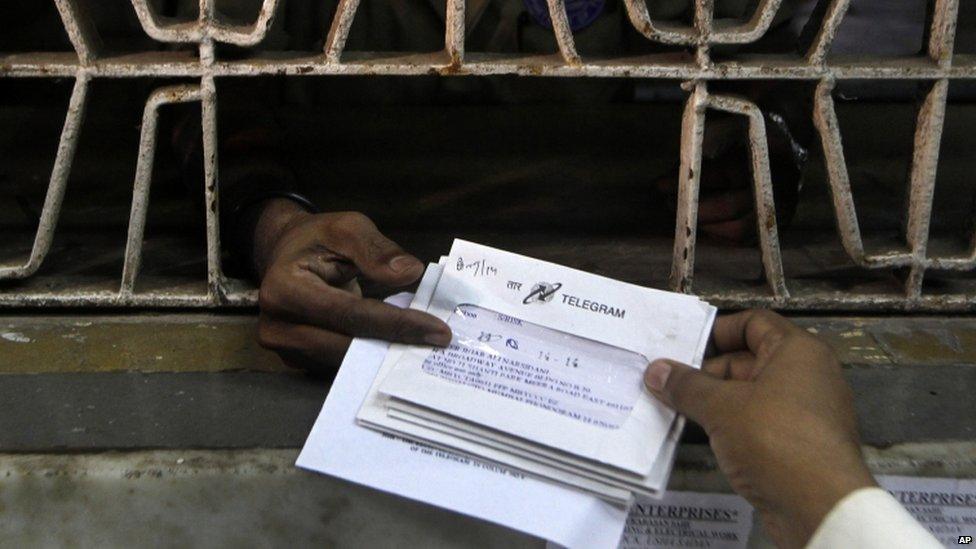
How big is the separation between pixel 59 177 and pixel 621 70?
615 mm

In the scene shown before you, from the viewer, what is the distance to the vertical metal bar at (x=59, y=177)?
1.04 m

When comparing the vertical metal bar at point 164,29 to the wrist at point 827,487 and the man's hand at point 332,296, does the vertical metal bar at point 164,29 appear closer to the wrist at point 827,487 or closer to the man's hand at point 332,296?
the man's hand at point 332,296

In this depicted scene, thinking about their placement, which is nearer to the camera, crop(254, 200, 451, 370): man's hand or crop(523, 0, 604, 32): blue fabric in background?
crop(254, 200, 451, 370): man's hand

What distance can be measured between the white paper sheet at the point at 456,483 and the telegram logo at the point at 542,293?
0.19m

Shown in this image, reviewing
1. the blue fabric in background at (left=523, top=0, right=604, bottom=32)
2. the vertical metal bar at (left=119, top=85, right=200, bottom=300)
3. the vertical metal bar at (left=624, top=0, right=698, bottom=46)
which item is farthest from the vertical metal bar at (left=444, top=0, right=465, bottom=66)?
the blue fabric in background at (left=523, top=0, right=604, bottom=32)

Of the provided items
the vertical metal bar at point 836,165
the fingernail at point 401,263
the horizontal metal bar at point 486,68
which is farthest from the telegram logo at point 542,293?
the vertical metal bar at point 836,165

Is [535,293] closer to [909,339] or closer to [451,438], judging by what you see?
[451,438]

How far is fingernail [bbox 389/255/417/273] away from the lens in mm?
947

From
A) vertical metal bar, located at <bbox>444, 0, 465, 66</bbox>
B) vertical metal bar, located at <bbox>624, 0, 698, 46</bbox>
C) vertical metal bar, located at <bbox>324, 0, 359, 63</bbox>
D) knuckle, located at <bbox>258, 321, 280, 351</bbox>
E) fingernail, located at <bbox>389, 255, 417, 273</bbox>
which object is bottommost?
knuckle, located at <bbox>258, 321, 280, 351</bbox>

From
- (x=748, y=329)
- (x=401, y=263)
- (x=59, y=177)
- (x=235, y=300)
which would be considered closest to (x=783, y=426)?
(x=748, y=329)

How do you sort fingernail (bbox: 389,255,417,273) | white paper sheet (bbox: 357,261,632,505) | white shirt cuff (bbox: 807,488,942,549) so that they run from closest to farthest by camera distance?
white shirt cuff (bbox: 807,488,942,549) < white paper sheet (bbox: 357,261,632,505) < fingernail (bbox: 389,255,417,273)

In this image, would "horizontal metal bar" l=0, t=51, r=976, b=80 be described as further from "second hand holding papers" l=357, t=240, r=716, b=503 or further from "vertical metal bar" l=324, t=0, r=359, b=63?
"second hand holding papers" l=357, t=240, r=716, b=503

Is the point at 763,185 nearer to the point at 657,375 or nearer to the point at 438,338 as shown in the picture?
the point at 657,375

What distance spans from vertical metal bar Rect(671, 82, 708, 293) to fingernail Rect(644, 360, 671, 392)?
215 mm
